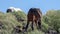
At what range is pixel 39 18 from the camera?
40.3 meters

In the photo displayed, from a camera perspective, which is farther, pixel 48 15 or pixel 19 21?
pixel 19 21

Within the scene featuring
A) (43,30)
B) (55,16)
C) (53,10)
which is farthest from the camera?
(53,10)

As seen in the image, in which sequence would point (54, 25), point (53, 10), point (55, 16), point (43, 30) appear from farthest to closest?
1. point (53, 10)
2. point (55, 16)
3. point (54, 25)
4. point (43, 30)

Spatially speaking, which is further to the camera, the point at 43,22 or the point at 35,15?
the point at 43,22

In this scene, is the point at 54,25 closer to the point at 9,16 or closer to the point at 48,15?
the point at 48,15

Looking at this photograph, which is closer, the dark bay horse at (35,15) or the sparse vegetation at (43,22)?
the dark bay horse at (35,15)

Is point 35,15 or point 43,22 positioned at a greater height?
point 35,15

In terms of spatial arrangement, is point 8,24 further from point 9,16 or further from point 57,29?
point 57,29

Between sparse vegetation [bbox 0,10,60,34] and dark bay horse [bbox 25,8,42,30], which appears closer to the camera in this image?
dark bay horse [bbox 25,8,42,30]

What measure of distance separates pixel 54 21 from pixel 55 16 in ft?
7.27

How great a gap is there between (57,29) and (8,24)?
29.2ft

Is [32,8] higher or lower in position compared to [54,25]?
higher

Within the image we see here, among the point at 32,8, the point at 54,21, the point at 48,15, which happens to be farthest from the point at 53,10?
the point at 32,8

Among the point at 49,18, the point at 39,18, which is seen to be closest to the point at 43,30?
the point at 39,18
